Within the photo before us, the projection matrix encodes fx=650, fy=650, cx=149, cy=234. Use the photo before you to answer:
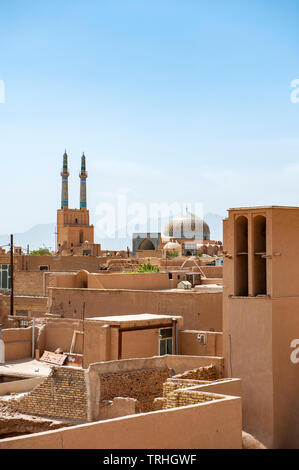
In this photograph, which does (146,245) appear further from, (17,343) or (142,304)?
(17,343)

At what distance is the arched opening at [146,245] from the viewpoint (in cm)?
6919

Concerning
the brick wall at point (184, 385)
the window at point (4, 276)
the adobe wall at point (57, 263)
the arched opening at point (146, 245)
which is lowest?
the brick wall at point (184, 385)

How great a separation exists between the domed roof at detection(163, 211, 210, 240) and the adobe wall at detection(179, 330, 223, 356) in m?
54.0

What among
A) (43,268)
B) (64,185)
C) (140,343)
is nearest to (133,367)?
(140,343)

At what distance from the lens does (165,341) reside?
17.4 metres

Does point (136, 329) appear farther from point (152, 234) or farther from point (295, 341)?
point (152, 234)

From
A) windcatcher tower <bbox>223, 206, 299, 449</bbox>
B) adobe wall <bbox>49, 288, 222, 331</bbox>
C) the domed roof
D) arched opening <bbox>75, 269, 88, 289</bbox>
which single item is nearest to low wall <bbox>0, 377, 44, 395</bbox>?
windcatcher tower <bbox>223, 206, 299, 449</bbox>

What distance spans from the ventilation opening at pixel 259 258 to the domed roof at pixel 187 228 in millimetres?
56440

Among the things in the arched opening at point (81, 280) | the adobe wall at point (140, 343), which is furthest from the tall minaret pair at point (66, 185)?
the adobe wall at point (140, 343)

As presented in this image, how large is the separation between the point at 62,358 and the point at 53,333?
166 centimetres

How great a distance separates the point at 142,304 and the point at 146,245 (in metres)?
46.6

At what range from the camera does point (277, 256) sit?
46.8 feet

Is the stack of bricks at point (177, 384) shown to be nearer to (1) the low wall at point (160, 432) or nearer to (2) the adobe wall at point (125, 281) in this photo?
(1) the low wall at point (160, 432)
